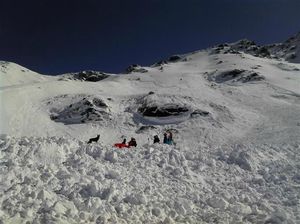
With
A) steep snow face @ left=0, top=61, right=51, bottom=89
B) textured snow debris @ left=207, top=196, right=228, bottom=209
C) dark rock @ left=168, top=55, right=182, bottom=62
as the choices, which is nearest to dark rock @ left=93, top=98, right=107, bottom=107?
steep snow face @ left=0, top=61, right=51, bottom=89

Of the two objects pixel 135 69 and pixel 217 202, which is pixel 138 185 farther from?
pixel 135 69

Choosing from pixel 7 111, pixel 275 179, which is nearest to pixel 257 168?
pixel 275 179

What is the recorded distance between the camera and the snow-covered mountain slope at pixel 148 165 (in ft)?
43.9

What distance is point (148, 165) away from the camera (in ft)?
60.0

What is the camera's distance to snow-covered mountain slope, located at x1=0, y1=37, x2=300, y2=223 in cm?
1338

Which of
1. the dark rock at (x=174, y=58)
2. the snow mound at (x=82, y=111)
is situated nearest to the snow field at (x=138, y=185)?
the snow mound at (x=82, y=111)

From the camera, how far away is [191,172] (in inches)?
713

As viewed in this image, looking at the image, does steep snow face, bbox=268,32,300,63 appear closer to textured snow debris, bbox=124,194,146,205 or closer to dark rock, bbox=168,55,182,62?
dark rock, bbox=168,55,182,62

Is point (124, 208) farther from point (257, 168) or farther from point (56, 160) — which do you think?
point (257, 168)

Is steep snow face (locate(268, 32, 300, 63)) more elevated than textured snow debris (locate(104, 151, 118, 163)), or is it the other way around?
steep snow face (locate(268, 32, 300, 63))

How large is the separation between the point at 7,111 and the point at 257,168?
2650 centimetres

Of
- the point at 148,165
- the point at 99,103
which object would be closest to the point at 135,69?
the point at 99,103

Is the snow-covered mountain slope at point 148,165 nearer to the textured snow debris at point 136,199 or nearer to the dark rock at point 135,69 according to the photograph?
the textured snow debris at point 136,199

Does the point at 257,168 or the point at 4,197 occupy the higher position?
the point at 4,197
